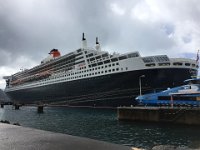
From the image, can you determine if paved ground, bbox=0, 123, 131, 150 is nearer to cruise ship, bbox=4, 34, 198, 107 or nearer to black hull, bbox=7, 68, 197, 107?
cruise ship, bbox=4, 34, 198, 107

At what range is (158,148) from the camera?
26.3ft

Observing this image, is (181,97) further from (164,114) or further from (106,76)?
(106,76)

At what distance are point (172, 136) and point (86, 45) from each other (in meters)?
63.0

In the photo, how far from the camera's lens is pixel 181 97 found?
39.5 meters

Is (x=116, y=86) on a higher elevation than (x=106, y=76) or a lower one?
lower

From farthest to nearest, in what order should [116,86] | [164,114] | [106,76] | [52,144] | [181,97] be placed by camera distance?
[106,76]
[116,86]
[181,97]
[164,114]
[52,144]

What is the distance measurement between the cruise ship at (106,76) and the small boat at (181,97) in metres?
13.2

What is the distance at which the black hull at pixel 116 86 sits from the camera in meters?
59.0

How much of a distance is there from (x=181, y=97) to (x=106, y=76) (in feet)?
88.3

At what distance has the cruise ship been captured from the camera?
59375 mm

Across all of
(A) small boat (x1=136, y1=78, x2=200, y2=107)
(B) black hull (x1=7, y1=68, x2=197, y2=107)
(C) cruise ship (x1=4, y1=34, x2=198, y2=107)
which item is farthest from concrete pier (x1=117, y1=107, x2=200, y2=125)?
(B) black hull (x1=7, y1=68, x2=197, y2=107)

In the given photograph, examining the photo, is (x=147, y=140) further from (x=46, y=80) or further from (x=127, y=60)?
(x=46, y=80)

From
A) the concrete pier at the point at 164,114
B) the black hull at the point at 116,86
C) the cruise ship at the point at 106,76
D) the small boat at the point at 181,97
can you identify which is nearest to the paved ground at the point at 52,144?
the concrete pier at the point at 164,114

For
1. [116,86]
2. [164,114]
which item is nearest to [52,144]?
[164,114]
